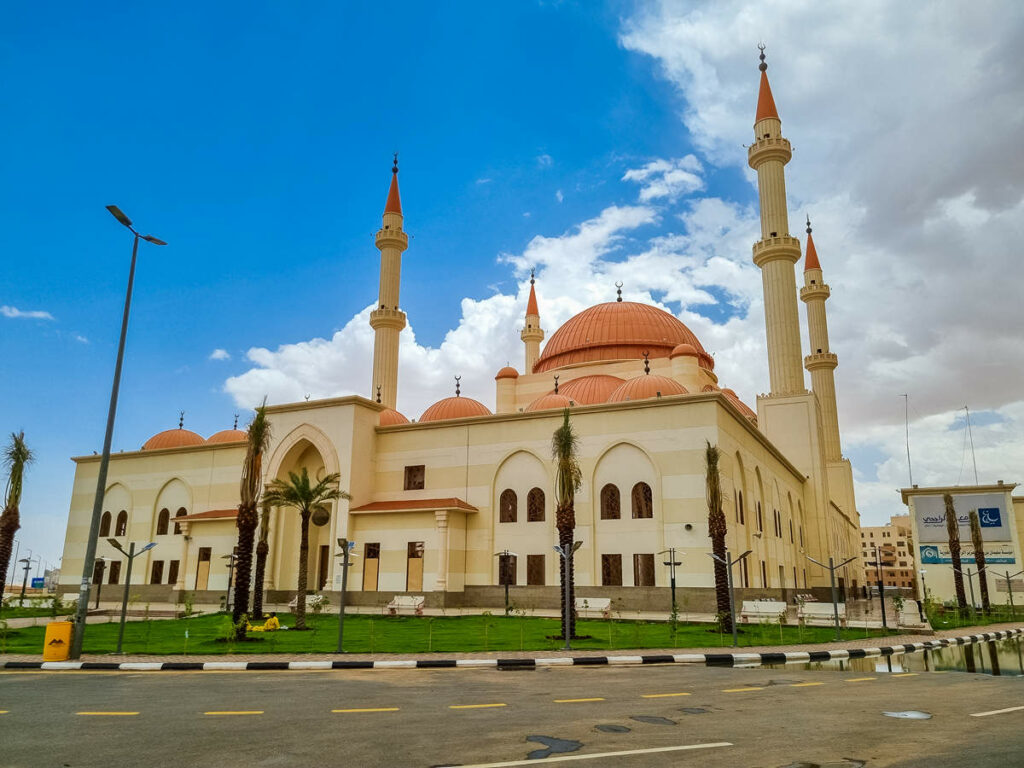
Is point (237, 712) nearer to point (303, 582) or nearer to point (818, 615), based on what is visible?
point (303, 582)

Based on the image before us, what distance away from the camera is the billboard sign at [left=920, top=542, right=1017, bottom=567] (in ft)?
141

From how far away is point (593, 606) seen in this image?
27.2 meters

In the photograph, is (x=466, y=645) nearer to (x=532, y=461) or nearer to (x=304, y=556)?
(x=304, y=556)

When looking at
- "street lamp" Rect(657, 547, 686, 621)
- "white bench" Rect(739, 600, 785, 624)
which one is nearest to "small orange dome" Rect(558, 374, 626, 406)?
"street lamp" Rect(657, 547, 686, 621)

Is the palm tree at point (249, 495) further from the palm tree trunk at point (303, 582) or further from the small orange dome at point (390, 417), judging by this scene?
the small orange dome at point (390, 417)

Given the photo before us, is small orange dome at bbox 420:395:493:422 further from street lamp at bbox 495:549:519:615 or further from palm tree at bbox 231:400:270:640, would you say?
palm tree at bbox 231:400:270:640

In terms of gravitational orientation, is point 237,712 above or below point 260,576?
below

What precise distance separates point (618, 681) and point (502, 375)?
32.1 m

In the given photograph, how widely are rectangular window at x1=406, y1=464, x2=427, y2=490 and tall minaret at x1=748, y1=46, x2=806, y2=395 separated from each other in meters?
20.3

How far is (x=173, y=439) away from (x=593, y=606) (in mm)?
28547

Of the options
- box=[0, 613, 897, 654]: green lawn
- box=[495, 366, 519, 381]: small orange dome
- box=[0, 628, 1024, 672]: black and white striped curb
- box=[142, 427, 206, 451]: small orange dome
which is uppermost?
box=[495, 366, 519, 381]: small orange dome

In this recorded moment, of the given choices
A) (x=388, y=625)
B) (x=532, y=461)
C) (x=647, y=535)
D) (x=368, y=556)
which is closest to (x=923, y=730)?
(x=388, y=625)

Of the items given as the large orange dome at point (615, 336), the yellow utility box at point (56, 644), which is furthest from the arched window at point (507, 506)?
the yellow utility box at point (56, 644)

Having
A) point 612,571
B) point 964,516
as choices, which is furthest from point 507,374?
point 964,516
